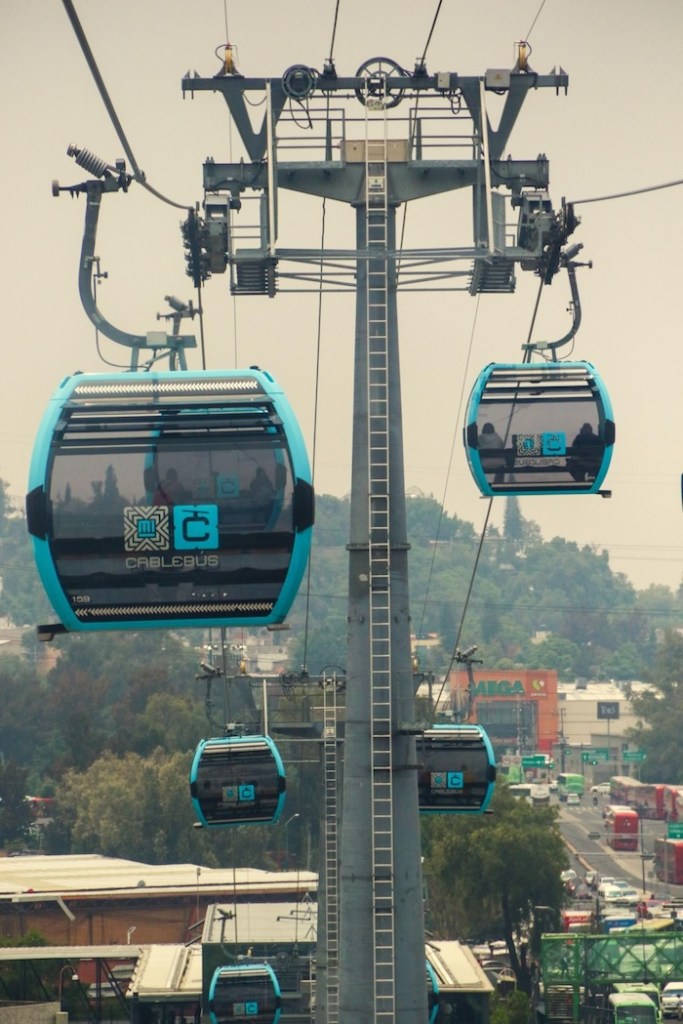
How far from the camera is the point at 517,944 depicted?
229 ft

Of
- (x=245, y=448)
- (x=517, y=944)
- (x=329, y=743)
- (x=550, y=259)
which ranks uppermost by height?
(x=550, y=259)

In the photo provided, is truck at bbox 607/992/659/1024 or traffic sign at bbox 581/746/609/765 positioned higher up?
traffic sign at bbox 581/746/609/765

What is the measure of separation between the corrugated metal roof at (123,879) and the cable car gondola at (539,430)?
49.0 m

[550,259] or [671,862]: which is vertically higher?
[550,259]

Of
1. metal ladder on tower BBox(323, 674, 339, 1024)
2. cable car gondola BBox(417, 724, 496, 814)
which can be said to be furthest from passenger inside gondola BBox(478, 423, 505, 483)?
metal ladder on tower BBox(323, 674, 339, 1024)

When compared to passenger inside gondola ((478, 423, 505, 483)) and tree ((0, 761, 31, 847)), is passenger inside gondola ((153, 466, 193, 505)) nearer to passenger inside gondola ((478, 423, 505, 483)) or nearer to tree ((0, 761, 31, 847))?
passenger inside gondola ((478, 423, 505, 483))

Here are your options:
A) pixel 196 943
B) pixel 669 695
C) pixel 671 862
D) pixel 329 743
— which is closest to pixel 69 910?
pixel 196 943

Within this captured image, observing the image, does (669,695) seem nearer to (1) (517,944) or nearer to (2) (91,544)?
(1) (517,944)

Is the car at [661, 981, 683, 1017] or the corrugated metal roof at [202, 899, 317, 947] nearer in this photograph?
the corrugated metal roof at [202, 899, 317, 947]

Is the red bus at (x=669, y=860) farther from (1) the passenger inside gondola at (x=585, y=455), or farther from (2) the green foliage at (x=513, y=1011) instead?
(1) the passenger inside gondola at (x=585, y=455)

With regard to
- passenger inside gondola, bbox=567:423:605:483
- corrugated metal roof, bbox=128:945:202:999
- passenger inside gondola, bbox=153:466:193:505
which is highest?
passenger inside gondola, bbox=567:423:605:483

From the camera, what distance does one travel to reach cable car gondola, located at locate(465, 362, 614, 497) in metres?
20.0

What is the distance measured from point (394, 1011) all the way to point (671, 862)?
72557 millimetres

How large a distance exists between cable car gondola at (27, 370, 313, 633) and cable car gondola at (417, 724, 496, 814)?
9939 mm
